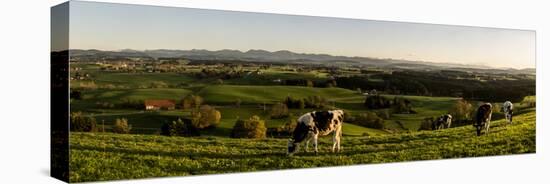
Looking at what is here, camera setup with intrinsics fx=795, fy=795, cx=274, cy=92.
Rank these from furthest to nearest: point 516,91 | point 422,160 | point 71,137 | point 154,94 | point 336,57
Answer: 1. point 516,91
2. point 422,160
3. point 336,57
4. point 154,94
5. point 71,137

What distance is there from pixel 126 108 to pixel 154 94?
50cm

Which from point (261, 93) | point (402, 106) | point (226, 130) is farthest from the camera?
point (402, 106)

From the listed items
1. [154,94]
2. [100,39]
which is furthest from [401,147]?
[100,39]

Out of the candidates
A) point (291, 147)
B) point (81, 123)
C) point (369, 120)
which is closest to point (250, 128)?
point (291, 147)

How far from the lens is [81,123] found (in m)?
11.8

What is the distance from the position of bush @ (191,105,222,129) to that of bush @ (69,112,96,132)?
5.53 ft

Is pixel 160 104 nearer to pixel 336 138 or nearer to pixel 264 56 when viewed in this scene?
pixel 264 56

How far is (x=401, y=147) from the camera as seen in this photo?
1493 centimetres

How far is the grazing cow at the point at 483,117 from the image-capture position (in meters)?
16.0

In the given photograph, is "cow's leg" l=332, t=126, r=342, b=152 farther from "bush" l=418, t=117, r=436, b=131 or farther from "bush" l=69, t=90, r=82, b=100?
"bush" l=69, t=90, r=82, b=100

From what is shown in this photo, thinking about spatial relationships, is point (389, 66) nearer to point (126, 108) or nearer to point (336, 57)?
point (336, 57)

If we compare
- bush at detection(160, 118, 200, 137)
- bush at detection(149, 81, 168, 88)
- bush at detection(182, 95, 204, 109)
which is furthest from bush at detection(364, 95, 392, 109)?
bush at detection(149, 81, 168, 88)

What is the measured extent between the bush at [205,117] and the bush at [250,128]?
37 centimetres

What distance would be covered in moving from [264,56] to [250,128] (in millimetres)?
1246
